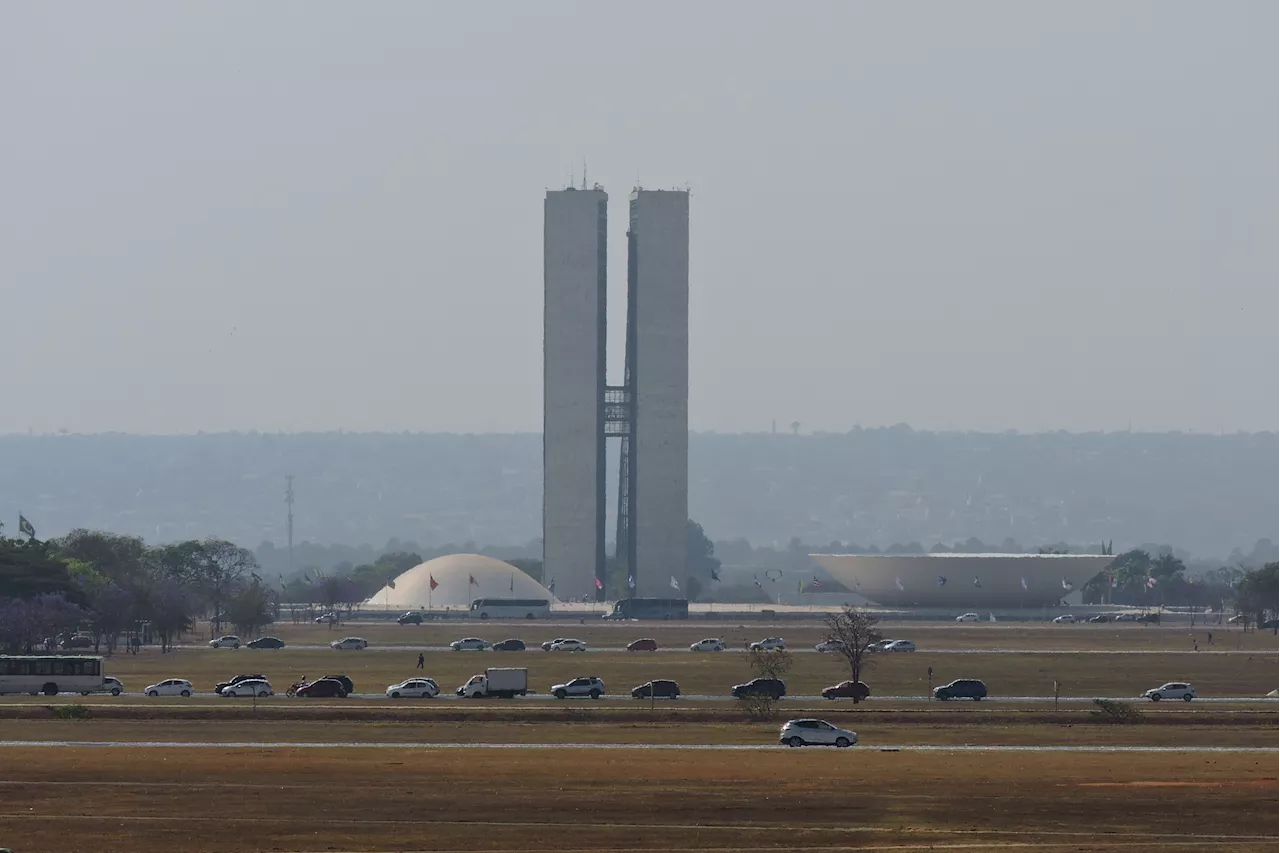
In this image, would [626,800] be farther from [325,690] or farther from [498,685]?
[325,690]

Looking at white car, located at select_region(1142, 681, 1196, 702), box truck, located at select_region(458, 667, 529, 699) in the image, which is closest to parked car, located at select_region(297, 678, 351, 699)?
box truck, located at select_region(458, 667, 529, 699)

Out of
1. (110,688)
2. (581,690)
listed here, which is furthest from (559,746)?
(110,688)

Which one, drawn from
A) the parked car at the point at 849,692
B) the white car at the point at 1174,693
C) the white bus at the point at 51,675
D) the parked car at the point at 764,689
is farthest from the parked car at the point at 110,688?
the white car at the point at 1174,693

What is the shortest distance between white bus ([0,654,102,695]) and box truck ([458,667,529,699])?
16.9 m

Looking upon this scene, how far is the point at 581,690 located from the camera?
279 feet

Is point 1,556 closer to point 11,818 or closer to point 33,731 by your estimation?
point 33,731

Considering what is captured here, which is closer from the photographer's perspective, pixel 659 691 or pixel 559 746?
pixel 559 746

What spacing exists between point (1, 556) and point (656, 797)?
88.9 metres

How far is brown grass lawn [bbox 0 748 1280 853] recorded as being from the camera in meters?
45.5

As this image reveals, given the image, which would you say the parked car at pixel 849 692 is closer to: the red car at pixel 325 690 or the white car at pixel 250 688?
the red car at pixel 325 690

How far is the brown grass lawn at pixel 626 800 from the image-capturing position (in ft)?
149

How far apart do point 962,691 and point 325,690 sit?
1069 inches

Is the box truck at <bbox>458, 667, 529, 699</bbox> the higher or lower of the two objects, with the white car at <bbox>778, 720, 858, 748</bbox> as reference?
higher

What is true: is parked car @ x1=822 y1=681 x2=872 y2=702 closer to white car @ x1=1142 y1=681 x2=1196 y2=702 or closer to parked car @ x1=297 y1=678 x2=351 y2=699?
white car @ x1=1142 y1=681 x2=1196 y2=702
